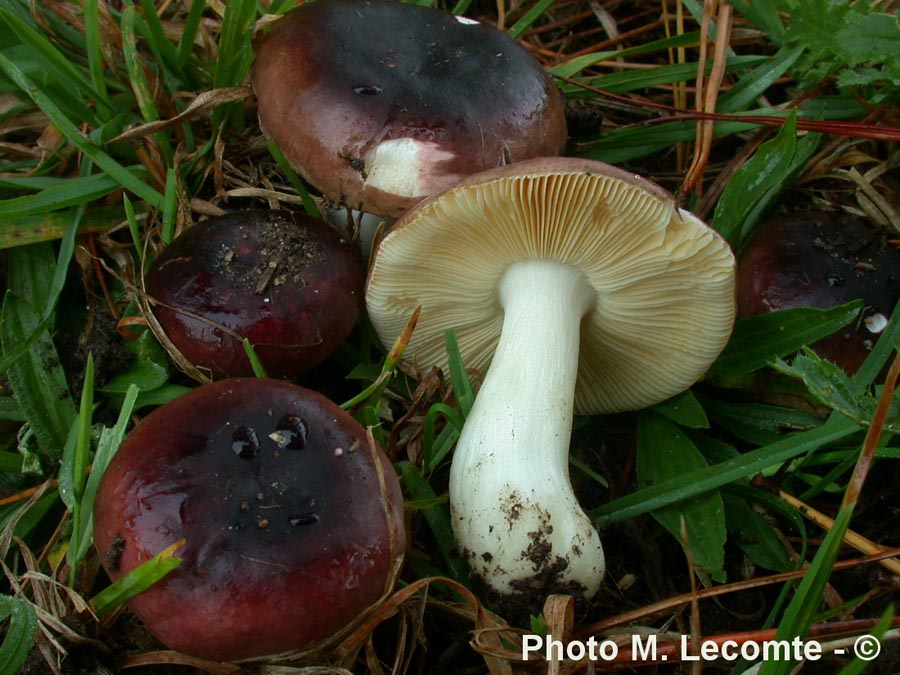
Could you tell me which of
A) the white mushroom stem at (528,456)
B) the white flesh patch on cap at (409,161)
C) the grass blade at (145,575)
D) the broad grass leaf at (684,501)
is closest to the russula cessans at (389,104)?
the white flesh patch on cap at (409,161)

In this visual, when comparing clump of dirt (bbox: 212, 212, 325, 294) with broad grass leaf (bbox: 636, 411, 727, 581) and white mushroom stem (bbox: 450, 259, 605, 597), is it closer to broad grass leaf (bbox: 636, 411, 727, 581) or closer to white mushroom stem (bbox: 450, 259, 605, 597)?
white mushroom stem (bbox: 450, 259, 605, 597)

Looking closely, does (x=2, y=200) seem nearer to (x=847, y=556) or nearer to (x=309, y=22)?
(x=309, y=22)

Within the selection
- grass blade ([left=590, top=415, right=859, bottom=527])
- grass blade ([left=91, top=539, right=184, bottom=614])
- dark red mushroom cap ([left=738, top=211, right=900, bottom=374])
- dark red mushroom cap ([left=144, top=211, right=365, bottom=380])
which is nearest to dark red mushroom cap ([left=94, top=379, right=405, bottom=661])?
grass blade ([left=91, top=539, right=184, bottom=614])

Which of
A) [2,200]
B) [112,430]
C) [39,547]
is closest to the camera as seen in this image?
[112,430]

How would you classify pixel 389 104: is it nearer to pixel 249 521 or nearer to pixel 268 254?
pixel 268 254

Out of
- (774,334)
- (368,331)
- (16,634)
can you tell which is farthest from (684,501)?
(16,634)

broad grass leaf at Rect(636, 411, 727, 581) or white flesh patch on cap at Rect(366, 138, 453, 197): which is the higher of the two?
white flesh patch on cap at Rect(366, 138, 453, 197)

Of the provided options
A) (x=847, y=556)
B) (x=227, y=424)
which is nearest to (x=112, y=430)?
(x=227, y=424)
